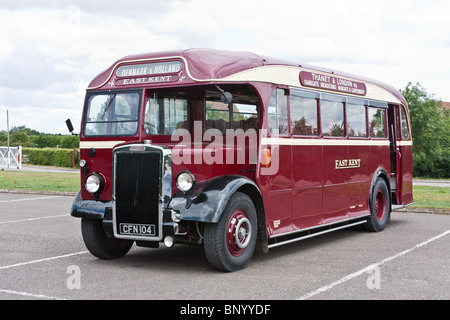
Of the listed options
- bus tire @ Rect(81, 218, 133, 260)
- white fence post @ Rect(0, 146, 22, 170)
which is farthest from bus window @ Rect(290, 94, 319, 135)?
white fence post @ Rect(0, 146, 22, 170)

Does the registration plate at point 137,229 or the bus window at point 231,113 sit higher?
the bus window at point 231,113

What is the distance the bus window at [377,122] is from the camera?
37.5 ft

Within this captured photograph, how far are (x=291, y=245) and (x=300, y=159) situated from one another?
1.65 m

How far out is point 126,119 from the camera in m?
8.11

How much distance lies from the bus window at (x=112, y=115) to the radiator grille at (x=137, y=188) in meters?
0.55

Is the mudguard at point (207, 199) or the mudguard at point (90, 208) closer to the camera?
the mudguard at point (207, 199)

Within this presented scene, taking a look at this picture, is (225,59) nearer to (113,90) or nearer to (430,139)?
(113,90)

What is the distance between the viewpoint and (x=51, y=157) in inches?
2143

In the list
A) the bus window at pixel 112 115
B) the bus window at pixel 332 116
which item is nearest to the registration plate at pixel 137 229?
the bus window at pixel 112 115

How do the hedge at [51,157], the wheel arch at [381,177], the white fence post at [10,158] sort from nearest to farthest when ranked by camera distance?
the wheel arch at [381,177], the white fence post at [10,158], the hedge at [51,157]

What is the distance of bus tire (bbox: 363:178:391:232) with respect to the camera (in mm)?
11336

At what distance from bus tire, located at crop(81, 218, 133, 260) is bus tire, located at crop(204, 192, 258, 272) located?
5.69ft

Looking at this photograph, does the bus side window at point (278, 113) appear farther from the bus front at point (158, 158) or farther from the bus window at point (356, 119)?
the bus window at point (356, 119)
